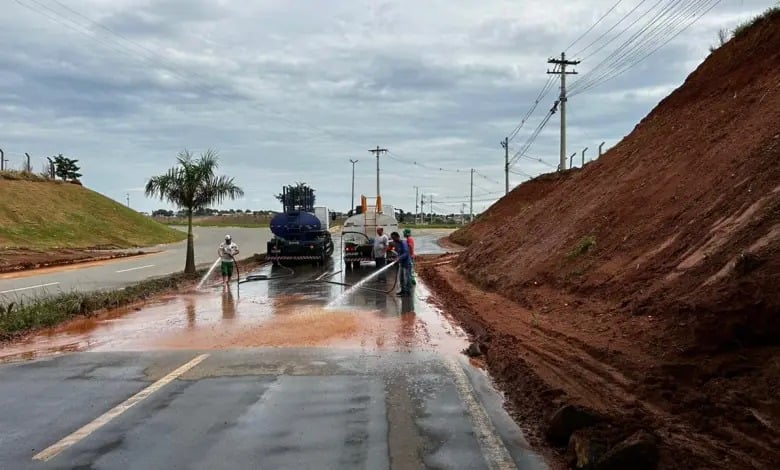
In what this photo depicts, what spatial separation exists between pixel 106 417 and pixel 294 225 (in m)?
22.5

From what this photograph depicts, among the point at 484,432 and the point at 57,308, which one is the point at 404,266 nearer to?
the point at 57,308

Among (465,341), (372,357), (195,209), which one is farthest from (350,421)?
(195,209)

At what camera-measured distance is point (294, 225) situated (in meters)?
28.7

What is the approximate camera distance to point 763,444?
190 inches

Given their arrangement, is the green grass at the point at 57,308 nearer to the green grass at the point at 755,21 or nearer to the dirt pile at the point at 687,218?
the dirt pile at the point at 687,218

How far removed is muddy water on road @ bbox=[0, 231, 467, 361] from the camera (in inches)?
411

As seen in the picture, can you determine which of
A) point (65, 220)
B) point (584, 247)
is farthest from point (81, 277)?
point (65, 220)

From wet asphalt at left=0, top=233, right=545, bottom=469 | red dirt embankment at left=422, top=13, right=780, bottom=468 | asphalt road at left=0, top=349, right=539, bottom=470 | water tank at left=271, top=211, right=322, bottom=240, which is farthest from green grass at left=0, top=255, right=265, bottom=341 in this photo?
water tank at left=271, top=211, right=322, bottom=240

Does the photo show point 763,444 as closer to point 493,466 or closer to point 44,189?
point 493,466

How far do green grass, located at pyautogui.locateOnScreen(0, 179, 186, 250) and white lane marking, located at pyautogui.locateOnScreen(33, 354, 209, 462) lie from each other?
114 ft

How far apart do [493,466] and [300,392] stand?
2899 mm

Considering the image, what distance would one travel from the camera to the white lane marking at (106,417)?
5.43 metres

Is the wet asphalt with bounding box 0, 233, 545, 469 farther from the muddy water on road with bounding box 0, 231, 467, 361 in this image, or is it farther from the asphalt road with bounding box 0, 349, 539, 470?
the muddy water on road with bounding box 0, 231, 467, 361

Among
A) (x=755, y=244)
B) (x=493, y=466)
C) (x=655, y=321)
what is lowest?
(x=493, y=466)
